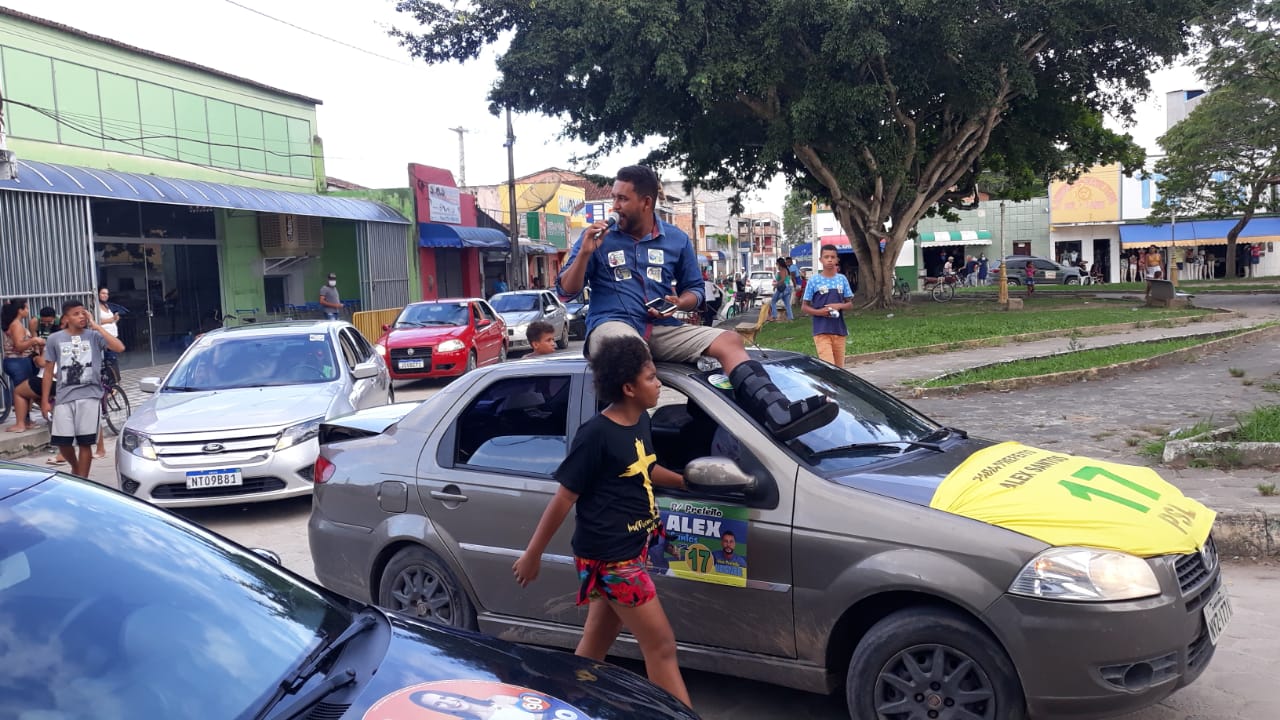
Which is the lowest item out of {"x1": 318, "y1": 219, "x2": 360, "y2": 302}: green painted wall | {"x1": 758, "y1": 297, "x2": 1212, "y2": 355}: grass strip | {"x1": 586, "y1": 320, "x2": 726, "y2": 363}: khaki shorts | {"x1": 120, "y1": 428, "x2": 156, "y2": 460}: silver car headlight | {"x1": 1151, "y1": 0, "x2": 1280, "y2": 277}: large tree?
{"x1": 758, "y1": 297, "x2": 1212, "y2": 355}: grass strip

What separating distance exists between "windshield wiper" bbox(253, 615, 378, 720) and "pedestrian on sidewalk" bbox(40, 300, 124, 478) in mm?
7372

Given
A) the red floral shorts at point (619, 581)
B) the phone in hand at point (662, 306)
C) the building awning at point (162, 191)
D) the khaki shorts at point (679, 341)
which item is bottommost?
the red floral shorts at point (619, 581)

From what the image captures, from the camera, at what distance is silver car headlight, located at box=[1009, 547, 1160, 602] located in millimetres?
3324

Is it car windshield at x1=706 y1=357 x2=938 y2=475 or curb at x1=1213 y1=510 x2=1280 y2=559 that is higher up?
car windshield at x1=706 y1=357 x2=938 y2=475

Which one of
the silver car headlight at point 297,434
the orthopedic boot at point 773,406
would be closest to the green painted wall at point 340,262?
the silver car headlight at point 297,434

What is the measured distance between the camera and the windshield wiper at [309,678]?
222cm

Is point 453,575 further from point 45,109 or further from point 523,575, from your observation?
point 45,109

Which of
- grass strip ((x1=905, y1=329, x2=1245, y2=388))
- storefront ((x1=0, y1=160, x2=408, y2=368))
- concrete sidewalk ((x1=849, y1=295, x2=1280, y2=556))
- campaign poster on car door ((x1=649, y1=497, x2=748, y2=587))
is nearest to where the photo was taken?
campaign poster on car door ((x1=649, y1=497, x2=748, y2=587))

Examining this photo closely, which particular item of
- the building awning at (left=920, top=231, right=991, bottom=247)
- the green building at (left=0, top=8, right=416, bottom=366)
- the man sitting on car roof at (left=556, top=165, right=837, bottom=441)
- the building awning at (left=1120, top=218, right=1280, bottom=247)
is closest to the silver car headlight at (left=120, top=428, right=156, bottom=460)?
the man sitting on car roof at (left=556, top=165, right=837, bottom=441)

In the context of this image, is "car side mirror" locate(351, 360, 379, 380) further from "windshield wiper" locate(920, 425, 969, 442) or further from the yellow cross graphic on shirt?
the yellow cross graphic on shirt

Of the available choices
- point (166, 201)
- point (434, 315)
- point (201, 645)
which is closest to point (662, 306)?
point (201, 645)

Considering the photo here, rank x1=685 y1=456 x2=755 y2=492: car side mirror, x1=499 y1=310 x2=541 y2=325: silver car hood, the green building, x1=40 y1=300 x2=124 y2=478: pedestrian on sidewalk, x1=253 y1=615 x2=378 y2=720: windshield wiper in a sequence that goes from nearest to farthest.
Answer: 1. x1=253 y1=615 x2=378 y2=720: windshield wiper
2. x1=685 y1=456 x2=755 y2=492: car side mirror
3. x1=40 y1=300 x2=124 y2=478: pedestrian on sidewalk
4. the green building
5. x1=499 y1=310 x2=541 y2=325: silver car hood

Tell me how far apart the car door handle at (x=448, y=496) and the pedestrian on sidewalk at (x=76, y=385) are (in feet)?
18.6

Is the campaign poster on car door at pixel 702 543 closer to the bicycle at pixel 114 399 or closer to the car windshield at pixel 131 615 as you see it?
the car windshield at pixel 131 615
